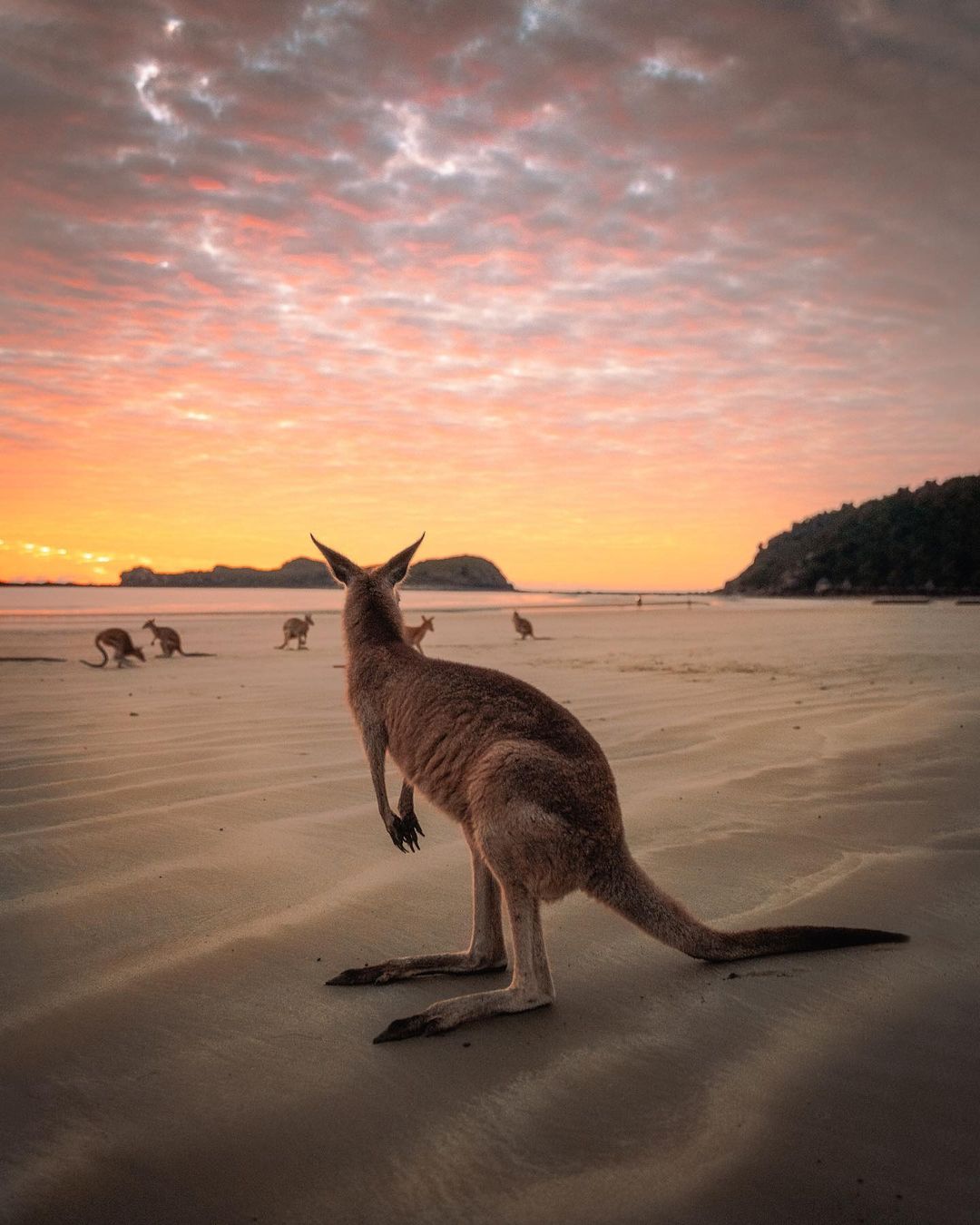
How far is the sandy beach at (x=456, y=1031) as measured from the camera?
4.69 feet

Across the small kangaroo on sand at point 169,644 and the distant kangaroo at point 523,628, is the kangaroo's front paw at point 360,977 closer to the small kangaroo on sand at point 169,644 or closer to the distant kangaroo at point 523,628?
the small kangaroo on sand at point 169,644

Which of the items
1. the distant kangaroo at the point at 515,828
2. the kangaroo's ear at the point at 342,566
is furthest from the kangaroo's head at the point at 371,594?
the distant kangaroo at the point at 515,828

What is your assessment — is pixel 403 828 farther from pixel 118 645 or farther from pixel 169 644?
pixel 169 644

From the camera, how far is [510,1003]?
2.01 meters

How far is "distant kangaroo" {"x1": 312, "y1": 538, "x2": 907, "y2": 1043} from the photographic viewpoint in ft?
6.65

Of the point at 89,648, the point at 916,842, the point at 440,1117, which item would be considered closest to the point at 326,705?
the point at 916,842

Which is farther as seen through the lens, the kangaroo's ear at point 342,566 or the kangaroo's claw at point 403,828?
the kangaroo's ear at point 342,566

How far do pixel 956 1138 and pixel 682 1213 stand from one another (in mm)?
575

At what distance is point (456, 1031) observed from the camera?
6.45 ft

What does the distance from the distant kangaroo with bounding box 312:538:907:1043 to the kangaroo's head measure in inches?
17.1

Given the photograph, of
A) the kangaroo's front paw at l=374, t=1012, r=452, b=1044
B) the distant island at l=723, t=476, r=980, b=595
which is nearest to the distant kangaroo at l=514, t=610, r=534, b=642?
the kangaroo's front paw at l=374, t=1012, r=452, b=1044

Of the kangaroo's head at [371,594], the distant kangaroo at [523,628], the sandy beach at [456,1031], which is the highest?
the kangaroo's head at [371,594]

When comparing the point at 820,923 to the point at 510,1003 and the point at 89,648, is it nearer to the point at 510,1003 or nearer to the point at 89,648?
the point at 510,1003

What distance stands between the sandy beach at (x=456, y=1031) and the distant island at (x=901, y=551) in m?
52.1
